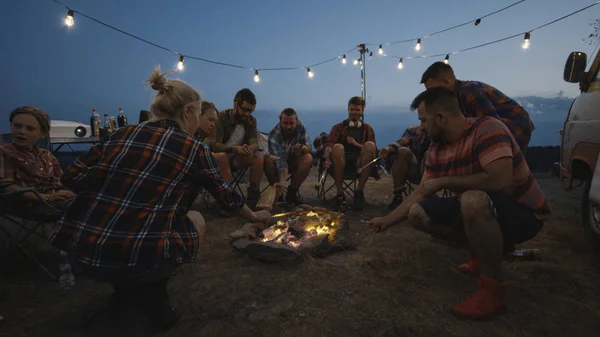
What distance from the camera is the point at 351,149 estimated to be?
16.3ft

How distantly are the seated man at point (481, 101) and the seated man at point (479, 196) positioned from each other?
1.10 m

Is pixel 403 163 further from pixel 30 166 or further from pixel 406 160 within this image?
pixel 30 166

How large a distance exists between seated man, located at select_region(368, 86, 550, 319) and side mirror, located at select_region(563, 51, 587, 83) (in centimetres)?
221

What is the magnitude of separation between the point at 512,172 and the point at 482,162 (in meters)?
0.18

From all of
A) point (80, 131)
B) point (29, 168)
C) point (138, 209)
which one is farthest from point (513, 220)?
point (80, 131)

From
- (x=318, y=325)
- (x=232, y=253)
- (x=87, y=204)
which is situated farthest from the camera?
(x=232, y=253)

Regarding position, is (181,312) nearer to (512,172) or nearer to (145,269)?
(145,269)

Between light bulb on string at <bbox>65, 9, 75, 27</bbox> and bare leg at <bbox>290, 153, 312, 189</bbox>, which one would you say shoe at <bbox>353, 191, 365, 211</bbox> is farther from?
light bulb on string at <bbox>65, 9, 75, 27</bbox>

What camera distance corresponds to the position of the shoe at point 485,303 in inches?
69.5

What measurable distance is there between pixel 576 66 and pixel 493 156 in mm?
2552

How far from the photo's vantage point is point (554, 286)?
7.04 ft

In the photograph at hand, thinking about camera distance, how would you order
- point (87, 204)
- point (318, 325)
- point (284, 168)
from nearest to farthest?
point (87, 204)
point (318, 325)
point (284, 168)

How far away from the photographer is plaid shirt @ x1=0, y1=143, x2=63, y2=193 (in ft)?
8.13

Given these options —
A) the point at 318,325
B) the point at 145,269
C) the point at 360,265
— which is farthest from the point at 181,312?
the point at 360,265
